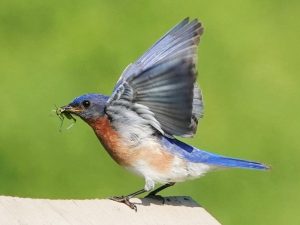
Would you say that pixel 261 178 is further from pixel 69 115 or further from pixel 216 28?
pixel 69 115

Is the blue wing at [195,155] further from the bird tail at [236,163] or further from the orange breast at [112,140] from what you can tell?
the orange breast at [112,140]

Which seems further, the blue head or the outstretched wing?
the blue head

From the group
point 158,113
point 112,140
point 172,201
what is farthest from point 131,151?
point 172,201

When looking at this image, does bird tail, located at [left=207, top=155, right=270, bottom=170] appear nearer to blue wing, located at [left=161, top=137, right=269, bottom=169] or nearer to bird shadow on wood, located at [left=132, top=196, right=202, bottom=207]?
blue wing, located at [left=161, top=137, right=269, bottom=169]

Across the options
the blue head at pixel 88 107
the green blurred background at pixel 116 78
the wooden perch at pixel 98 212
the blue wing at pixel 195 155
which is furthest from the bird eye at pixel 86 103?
the green blurred background at pixel 116 78

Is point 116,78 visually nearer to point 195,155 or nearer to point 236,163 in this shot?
Result: point 195,155

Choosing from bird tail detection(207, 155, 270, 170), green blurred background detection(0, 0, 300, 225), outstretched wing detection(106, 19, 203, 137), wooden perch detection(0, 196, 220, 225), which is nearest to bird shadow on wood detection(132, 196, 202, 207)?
wooden perch detection(0, 196, 220, 225)
